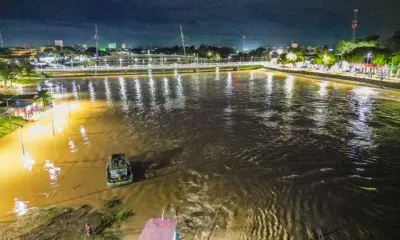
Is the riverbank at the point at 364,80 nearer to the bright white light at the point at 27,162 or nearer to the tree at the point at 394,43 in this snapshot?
the tree at the point at 394,43

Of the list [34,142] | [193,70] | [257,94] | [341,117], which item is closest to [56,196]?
[34,142]

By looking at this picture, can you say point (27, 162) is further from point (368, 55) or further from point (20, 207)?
point (368, 55)

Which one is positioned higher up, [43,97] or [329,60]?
[329,60]

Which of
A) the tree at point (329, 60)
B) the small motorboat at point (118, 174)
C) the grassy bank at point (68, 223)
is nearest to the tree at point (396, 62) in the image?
the tree at point (329, 60)

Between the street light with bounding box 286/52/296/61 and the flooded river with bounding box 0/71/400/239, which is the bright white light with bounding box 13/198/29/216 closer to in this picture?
the flooded river with bounding box 0/71/400/239

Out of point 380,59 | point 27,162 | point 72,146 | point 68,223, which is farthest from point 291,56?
point 68,223

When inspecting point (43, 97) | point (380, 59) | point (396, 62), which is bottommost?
point (43, 97)

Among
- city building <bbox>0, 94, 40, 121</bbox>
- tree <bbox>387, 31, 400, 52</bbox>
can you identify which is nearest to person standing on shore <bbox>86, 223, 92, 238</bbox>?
city building <bbox>0, 94, 40, 121</bbox>
